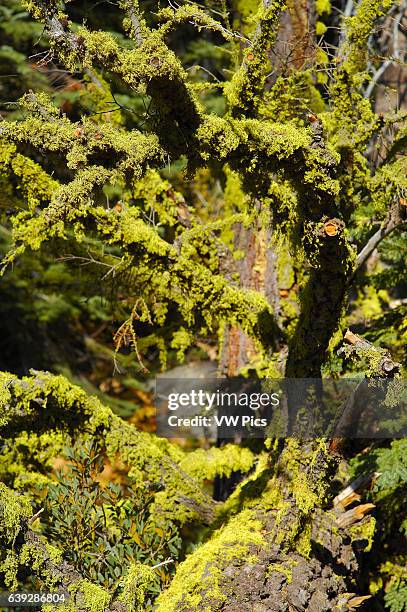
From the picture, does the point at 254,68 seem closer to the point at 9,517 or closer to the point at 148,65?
the point at 148,65

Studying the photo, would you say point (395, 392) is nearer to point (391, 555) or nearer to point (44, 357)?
point (391, 555)

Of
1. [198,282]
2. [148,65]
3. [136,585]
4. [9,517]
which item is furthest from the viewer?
[198,282]

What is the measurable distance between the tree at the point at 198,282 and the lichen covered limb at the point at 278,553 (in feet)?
0.04

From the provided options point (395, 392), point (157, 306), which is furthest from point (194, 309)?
point (395, 392)

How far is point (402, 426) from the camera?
4.82 metres

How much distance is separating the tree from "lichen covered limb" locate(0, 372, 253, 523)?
0.04ft

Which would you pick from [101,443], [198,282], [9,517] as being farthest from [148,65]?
[101,443]

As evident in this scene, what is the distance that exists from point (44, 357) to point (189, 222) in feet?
13.2

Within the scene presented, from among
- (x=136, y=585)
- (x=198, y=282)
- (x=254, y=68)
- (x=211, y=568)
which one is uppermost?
(x=254, y=68)

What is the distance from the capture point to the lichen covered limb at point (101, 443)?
446 cm

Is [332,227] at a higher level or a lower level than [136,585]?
higher

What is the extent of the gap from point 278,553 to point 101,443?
52.5 inches

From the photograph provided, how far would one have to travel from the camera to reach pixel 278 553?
430cm

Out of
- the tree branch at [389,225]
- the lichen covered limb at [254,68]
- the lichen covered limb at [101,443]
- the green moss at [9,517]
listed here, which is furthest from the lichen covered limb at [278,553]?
the lichen covered limb at [254,68]
